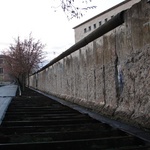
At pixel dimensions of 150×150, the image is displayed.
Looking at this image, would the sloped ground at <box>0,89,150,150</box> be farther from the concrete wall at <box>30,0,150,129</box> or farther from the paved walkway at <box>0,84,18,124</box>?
the paved walkway at <box>0,84,18,124</box>

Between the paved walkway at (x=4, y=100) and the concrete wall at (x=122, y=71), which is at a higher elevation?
the concrete wall at (x=122, y=71)

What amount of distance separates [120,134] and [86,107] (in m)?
4.54

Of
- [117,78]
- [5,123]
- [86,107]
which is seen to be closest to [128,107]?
[117,78]

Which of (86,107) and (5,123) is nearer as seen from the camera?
(5,123)

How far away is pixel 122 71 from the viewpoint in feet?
21.5

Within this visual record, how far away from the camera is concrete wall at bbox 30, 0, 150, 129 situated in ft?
17.9

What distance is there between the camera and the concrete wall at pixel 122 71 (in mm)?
5445

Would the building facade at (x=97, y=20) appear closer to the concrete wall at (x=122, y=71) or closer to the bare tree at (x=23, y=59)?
the bare tree at (x=23, y=59)

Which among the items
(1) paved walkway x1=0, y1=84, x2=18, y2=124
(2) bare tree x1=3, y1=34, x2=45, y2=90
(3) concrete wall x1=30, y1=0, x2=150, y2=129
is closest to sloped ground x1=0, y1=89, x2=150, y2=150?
(3) concrete wall x1=30, y1=0, x2=150, y2=129

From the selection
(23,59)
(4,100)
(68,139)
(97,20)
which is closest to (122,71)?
(68,139)

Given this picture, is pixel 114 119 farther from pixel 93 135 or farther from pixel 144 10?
pixel 144 10

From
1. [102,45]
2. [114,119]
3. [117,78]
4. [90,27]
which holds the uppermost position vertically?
[90,27]

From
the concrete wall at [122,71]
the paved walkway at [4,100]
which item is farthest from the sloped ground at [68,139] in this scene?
the paved walkway at [4,100]

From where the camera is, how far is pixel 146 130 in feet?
16.3
